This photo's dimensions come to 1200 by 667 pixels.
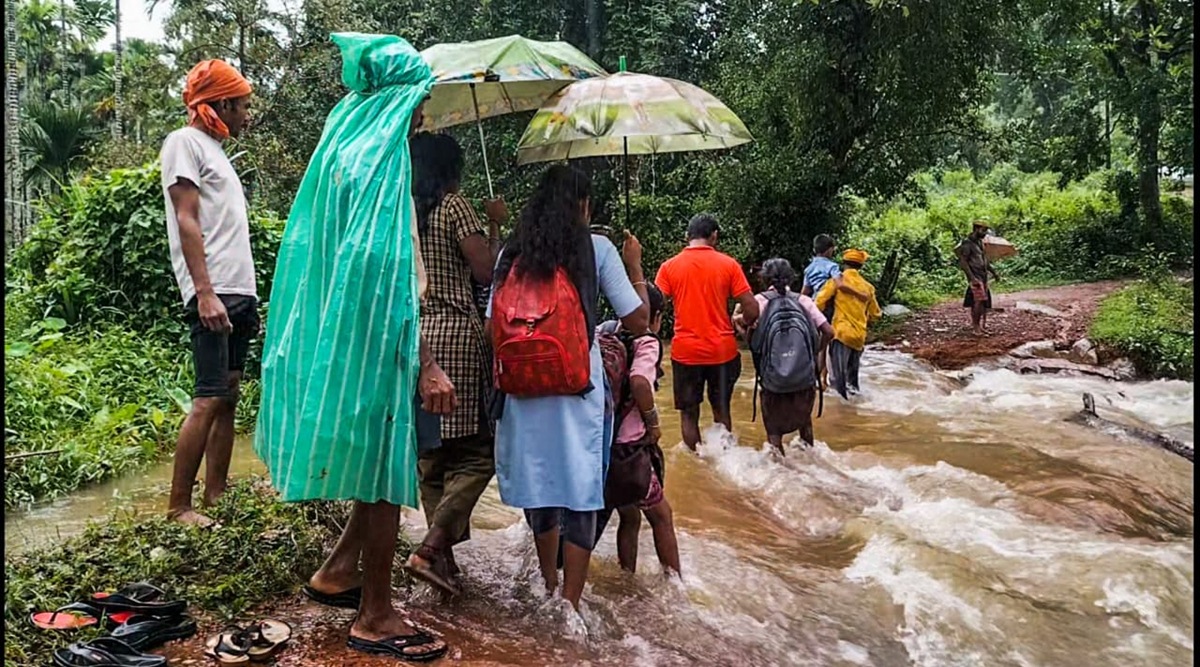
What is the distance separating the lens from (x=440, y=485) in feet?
13.0

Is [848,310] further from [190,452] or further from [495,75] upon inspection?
[190,452]

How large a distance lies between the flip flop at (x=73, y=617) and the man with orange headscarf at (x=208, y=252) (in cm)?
85

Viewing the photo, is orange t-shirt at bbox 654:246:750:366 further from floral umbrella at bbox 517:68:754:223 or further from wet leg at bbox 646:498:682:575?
wet leg at bbox 646:498:682:575

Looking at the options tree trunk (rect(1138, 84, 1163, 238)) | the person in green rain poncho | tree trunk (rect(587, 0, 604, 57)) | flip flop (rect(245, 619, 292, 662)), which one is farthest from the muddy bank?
flip flop (rect(245, 619, 292, 662))

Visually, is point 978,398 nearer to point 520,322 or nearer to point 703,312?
point 703,312

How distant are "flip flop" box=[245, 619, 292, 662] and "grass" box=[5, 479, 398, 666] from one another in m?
0.25

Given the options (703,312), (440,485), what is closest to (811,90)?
(703,312)

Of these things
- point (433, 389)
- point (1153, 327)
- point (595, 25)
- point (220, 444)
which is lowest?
point (1153, 327)

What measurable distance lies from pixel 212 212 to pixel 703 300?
356 centimetres

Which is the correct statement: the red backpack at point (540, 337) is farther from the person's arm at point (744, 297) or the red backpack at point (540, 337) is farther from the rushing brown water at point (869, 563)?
the person's arm at point (744, 297)

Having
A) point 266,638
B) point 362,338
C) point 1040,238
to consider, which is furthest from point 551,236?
point 1040,238

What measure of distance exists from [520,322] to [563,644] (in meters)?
1.23

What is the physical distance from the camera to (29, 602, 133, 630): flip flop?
10.1 feet

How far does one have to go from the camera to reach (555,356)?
339 centimetres
